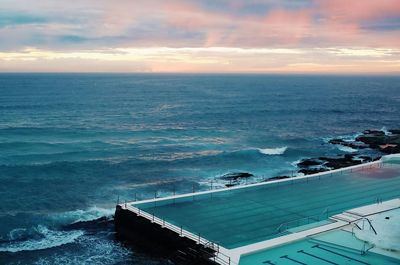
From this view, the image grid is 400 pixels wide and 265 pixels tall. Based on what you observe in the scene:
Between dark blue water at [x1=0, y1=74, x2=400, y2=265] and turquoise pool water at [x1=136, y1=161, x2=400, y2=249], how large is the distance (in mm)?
2762

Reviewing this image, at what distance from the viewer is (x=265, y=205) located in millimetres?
25250

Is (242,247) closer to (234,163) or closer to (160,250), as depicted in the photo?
(160,250)

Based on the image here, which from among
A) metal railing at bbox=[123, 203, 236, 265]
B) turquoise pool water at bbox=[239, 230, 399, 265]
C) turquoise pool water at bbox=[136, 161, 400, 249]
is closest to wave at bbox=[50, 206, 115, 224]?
metal railing at bbox=[123, 203, 236, 265]

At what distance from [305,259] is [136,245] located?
9797 millimetres

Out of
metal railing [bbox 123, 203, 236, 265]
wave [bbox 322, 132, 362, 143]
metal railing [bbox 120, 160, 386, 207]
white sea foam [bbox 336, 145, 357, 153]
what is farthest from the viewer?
wave [bbox 322, 132, 362, 143]

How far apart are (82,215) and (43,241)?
4.27m

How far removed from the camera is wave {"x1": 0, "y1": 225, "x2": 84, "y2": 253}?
24.9 meters

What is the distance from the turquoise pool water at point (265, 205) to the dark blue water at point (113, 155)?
2762 millimetres

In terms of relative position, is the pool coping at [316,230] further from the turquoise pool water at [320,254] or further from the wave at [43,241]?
the wave at [43,241]

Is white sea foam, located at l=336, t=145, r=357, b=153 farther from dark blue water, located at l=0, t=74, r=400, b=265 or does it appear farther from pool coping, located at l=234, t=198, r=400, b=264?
pool coping, located at l=234, t=198, r=400, b=264

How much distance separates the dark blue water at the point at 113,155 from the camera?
26519 millimetres

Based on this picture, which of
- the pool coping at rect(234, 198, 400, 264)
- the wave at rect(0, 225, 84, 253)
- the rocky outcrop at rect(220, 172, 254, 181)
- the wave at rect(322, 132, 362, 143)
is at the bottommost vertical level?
the wave at rect(0, 225, 84, 253)

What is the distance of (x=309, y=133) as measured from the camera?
66938 millimetres

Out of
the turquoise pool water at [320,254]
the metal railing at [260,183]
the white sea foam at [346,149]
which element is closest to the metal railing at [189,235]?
the turquoise pool water at [320,254]
